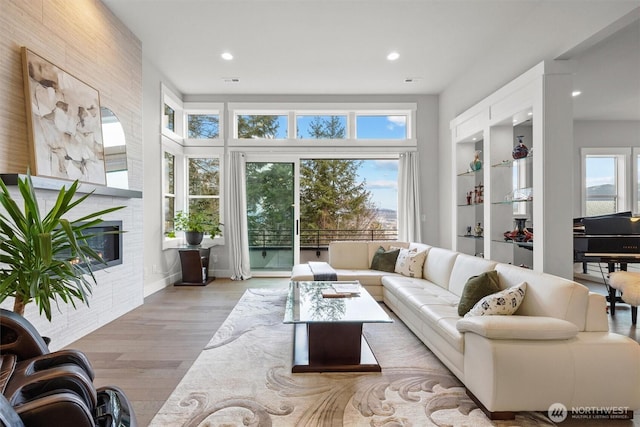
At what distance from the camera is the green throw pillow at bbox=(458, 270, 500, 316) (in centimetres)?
268

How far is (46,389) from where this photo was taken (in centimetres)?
135

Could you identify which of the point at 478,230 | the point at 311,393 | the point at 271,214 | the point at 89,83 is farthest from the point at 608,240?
the point at 89,83

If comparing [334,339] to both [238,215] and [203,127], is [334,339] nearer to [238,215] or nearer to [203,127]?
[238,215]

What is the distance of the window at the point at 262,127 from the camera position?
6531 millimetres

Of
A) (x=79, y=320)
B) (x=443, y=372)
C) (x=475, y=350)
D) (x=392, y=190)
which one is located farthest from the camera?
(x=392, y=190)

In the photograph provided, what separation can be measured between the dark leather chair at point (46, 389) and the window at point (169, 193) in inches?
159

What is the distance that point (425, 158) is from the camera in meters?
6.46

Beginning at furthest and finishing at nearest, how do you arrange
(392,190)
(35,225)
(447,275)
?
(392,190), (447,275), (35,225)

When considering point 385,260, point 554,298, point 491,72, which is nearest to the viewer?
point 554,298

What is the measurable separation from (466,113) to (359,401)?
4261mm

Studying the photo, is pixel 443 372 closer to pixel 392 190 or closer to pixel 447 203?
pixel 447 203

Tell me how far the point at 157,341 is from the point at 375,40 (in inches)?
165

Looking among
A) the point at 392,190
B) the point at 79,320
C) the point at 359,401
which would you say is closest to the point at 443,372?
the point at 359,401

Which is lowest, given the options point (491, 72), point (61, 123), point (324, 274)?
point (324, 274)
